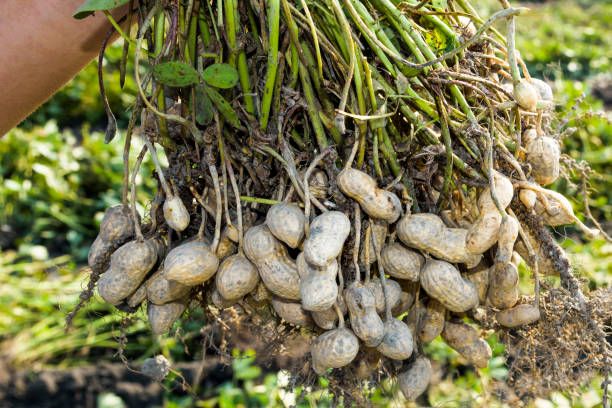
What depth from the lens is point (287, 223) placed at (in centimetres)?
57

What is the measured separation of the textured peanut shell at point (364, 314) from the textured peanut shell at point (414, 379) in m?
0.13

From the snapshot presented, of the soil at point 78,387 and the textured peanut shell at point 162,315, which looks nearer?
the textured peanut shell at point 162,315

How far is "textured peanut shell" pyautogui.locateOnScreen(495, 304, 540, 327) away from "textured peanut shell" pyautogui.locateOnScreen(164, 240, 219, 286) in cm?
37

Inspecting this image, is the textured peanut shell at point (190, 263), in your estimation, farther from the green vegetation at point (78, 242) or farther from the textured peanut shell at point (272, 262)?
the green vegetation at point (78, 242)

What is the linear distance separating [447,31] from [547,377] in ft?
1.66

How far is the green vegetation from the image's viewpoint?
1.71m

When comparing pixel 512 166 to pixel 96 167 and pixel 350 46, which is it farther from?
pixel 96 167

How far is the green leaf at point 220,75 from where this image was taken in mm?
555

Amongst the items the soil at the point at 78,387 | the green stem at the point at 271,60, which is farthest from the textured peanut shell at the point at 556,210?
the soil at the point at 78,387

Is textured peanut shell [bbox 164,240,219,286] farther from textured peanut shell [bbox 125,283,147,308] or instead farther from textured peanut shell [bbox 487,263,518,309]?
textured peanut shell [bbox 487,263,518,309]

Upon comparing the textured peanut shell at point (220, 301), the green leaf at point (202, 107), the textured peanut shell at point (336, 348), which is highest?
the green leaf at point (202, 107)

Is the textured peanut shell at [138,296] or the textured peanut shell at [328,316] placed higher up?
the textured peanut shell at [138,296]

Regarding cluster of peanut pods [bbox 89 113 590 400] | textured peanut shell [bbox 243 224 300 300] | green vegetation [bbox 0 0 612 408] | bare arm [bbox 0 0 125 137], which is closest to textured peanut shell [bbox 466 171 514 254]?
cluster of peanut pods [bbox 89 113 590 400]

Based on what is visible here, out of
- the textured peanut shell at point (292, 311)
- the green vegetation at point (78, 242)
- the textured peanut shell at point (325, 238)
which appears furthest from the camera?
the green vegetation at point (78, 242)
